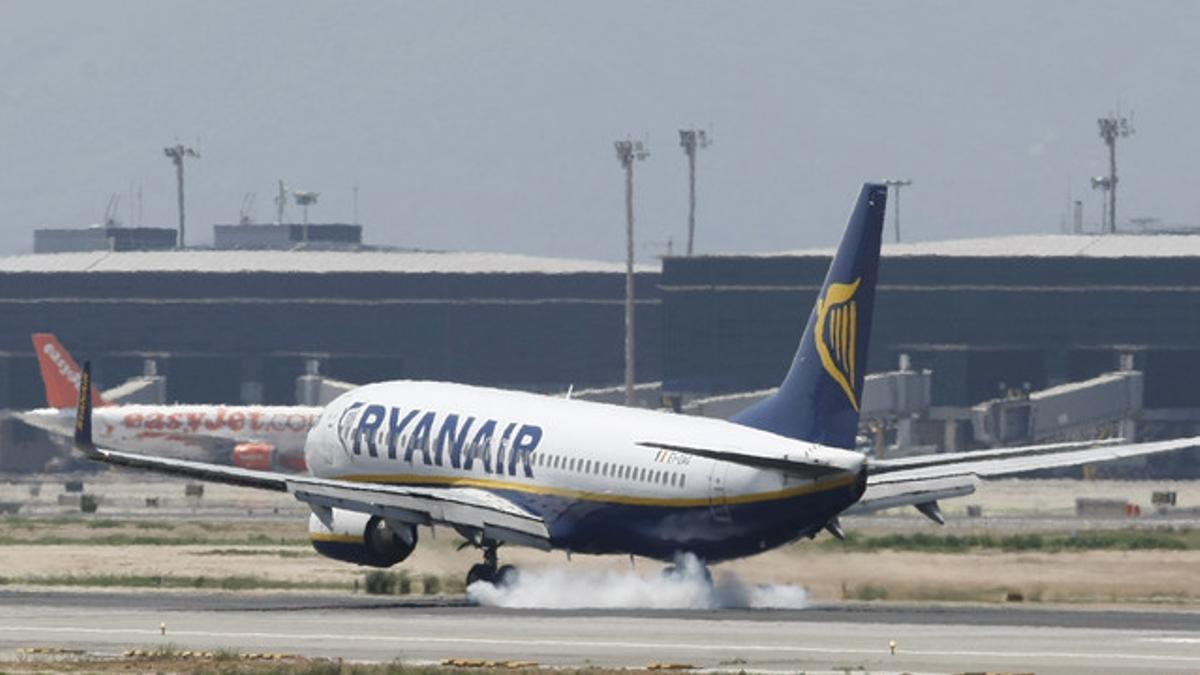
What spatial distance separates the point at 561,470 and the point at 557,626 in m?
9.75

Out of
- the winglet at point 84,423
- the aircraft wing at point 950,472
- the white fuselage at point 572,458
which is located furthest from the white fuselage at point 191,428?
the winglet at point 84,423

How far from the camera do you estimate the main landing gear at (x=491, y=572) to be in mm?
66125

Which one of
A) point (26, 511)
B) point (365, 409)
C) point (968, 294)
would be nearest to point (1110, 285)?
point (968, 294)

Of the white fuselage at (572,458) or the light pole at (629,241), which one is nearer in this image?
the white fuselage at (572,458)

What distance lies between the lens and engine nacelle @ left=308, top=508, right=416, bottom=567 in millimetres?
66500

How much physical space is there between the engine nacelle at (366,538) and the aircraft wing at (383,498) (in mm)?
563

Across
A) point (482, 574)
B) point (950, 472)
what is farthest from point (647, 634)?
point (482, 574)

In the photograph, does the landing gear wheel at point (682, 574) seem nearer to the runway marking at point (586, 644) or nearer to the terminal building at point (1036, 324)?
the runway marking at point (586, 644)

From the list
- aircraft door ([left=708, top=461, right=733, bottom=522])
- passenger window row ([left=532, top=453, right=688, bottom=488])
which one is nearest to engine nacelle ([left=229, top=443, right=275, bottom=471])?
passenger window row ([left=532, top=453, right=688, bottom=488])

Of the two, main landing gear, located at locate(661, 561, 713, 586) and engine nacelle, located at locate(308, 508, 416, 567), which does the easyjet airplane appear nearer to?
engine nacelle, located at locate(308, 508, 416, 567)

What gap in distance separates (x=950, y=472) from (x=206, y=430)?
4028 inches

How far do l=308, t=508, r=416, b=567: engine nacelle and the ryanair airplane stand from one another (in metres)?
0.03

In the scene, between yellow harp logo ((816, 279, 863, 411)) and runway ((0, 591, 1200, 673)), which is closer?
runway ((0, 591, 1200, 673))

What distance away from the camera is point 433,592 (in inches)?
2768
